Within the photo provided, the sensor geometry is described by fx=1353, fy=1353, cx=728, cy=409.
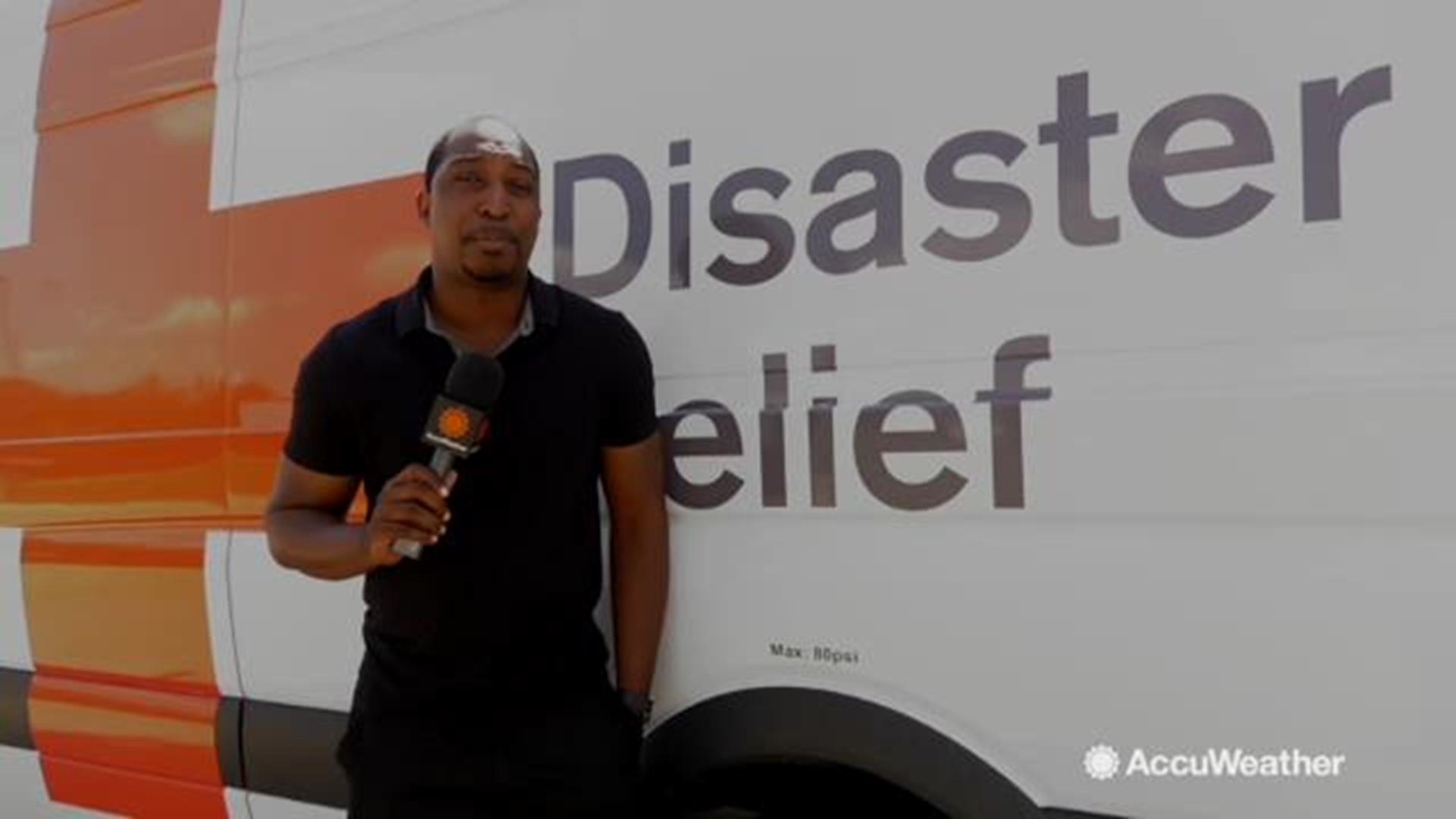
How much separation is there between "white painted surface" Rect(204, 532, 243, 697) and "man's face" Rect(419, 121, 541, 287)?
0.97 m

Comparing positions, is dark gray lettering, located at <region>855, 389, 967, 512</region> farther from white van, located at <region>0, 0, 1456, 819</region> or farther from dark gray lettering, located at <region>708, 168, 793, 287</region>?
dark gray lettering, located at <region>708, 168, 793, 287</region>

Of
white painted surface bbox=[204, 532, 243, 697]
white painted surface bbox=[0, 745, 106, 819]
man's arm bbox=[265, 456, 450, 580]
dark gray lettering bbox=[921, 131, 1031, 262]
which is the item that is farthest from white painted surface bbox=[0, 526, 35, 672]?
dark gray lettering bbox=[921, 131, 1031, 262]

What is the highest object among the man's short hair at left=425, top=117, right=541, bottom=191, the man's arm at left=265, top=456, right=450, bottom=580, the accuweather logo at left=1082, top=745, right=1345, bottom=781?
the man's short hair at left=425, top=117, right=541, bottom=191

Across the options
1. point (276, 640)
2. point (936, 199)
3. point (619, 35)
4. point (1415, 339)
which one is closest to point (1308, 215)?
point (1415, 339)

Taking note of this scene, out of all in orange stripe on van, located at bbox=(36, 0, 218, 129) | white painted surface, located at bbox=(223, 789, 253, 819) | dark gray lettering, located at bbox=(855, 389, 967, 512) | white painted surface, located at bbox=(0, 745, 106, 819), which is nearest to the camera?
dark gray lettering, located at bbox=(855, 389, 967, 512)

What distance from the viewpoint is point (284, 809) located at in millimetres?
2723

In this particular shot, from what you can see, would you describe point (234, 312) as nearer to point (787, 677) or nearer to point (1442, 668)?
point (787, 677)

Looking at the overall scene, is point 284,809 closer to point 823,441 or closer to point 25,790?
point 25,790

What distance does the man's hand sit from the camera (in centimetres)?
190

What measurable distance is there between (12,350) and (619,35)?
75.6 inches

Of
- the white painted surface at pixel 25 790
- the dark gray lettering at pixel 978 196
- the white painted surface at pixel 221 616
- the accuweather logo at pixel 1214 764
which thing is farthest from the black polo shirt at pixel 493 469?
the white painted surface at pixel 25 790

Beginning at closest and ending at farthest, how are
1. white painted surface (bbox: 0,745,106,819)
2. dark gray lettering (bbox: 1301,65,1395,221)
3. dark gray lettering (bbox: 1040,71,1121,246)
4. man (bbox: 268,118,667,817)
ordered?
1. dark gray lettering (bbox: 1301,65,1395,221)
2. dark gray lettering (bbox: 1040,71,1121,246)
3. man (bbox: 268,118,667,817)
4. white painted surface (bbox: 0,745,106,819)

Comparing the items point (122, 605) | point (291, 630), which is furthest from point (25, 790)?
A: point (291, 630)

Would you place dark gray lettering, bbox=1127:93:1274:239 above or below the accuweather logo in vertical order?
above
